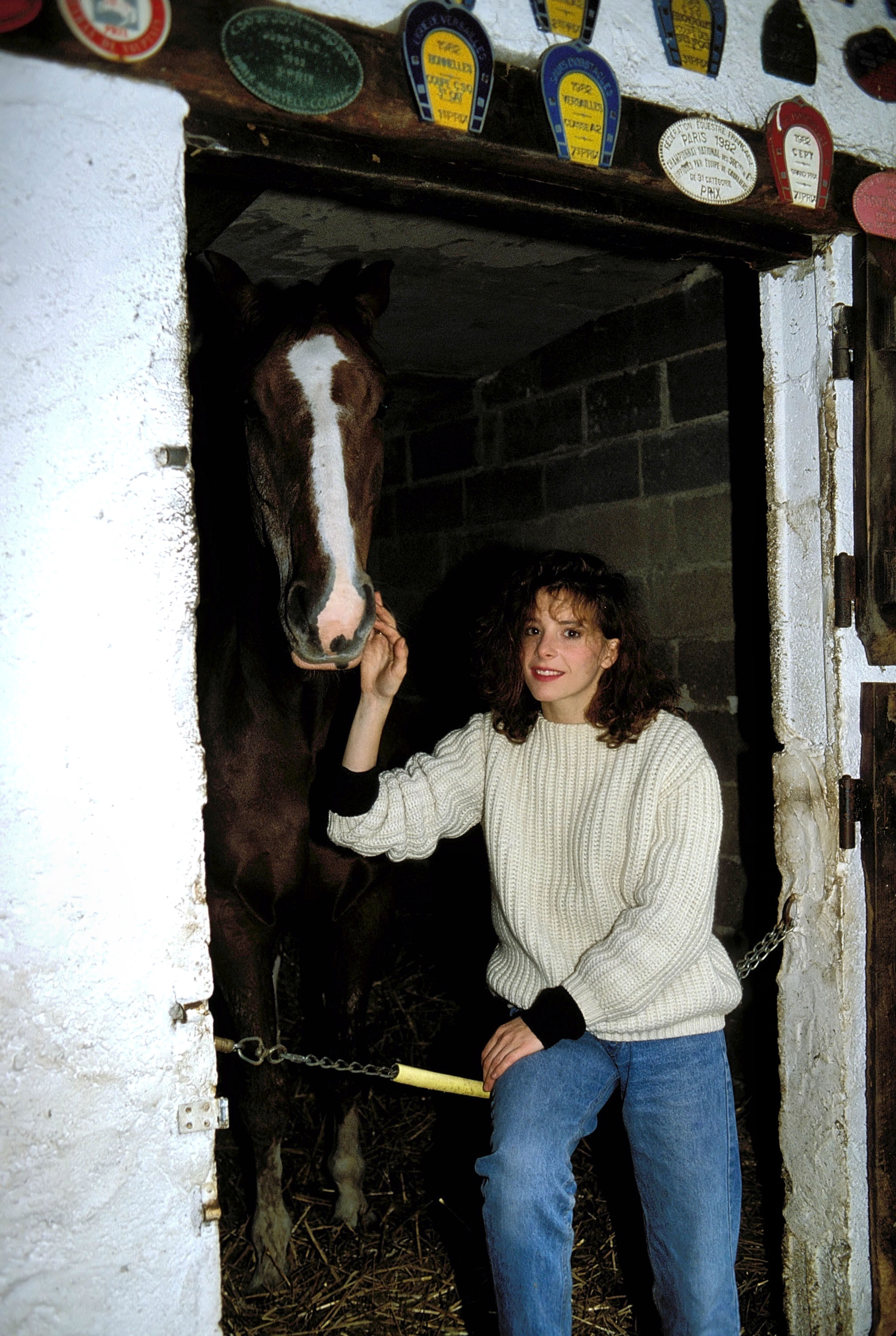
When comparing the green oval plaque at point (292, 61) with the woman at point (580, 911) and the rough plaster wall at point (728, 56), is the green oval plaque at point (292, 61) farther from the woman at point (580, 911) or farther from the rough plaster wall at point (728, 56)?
the woman at point (580, 911)

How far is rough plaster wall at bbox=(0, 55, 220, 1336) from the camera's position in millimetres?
1351

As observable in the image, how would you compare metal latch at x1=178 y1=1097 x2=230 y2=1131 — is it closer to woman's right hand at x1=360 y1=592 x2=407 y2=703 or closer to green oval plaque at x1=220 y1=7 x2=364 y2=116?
woman's right hand at x1=360 y1=592 x2=407 y2=703

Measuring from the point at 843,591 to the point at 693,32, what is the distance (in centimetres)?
112

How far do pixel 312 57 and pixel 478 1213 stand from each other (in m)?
2.73

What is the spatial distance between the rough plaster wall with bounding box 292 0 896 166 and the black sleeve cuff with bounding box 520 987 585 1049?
166cm

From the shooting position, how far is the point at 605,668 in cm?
215

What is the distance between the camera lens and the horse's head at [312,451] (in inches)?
75.2

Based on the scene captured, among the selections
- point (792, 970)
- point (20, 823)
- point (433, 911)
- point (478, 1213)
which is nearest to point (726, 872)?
point (792, 970)

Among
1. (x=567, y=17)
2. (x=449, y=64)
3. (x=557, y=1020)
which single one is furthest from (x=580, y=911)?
(x=567, y=17)

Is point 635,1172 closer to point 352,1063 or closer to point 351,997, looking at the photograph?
point 352,1063

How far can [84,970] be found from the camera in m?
1.40

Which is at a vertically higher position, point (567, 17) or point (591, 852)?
point (567, 17)

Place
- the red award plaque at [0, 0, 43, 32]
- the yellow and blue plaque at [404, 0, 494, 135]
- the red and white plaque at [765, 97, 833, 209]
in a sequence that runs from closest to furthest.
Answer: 1. the red award plaque at [0, 0, 43, 32]
2. the yellow and blue plaque at [404, 0, 494, 135]
3. the red and white plaque at [765, 97, 833, 209]

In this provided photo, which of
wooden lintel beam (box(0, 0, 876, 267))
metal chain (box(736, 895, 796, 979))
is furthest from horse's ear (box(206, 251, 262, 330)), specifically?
metal chain (box(736, 895, 796, 979))
